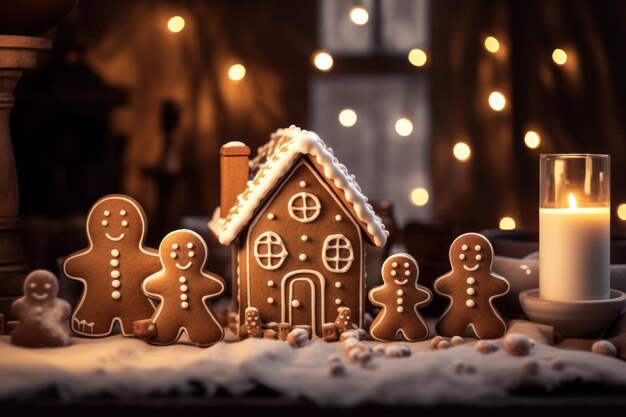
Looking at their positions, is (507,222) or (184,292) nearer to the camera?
(184,292)

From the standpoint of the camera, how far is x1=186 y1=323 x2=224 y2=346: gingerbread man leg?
958 millimetres

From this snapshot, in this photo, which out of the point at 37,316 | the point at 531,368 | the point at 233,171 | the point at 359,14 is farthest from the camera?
the point at 359,14

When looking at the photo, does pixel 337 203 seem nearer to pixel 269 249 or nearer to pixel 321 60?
pixel 269 249

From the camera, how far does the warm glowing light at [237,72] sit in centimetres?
135

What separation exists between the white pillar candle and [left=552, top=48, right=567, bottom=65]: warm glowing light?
17.8 inches

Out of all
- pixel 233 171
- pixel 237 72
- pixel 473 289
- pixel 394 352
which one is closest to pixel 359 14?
pixel 237 72

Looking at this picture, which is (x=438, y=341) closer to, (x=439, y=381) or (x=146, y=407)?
(x=439, y=381)

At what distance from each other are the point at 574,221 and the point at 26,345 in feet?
2.01

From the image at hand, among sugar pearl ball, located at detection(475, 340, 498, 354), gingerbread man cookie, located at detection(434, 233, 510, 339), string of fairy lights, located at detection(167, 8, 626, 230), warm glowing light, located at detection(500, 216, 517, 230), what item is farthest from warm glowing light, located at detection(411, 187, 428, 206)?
sugar pearl ball, located at detection(475, 340, 498, 354)

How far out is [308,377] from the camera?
808 millimetres

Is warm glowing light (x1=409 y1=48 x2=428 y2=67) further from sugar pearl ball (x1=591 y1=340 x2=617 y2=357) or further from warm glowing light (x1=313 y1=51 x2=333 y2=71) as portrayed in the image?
sugar pearl ball (x1=591 y1=340 x2=617 y2=357)

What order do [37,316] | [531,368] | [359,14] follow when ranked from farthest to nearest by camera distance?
[359,14] → [37,316] → [531,368]

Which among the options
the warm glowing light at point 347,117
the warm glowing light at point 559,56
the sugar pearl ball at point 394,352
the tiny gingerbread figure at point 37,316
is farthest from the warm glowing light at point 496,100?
the tiny gingerbread figure at point 37,316

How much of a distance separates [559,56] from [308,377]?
31.0 inches
